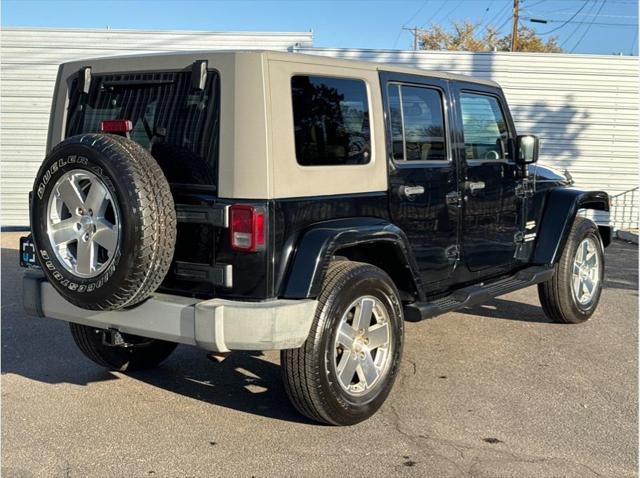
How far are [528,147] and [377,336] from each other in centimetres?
236

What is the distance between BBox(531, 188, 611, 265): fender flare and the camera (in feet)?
19.3

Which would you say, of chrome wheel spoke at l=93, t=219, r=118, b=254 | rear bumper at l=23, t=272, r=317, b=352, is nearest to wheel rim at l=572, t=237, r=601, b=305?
rear bumper at l=23, t=272, r=317, b=352

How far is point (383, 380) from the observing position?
4.16 m

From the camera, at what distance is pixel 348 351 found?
396cm

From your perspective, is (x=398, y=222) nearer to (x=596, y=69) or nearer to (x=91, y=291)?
(x=91, y=291)

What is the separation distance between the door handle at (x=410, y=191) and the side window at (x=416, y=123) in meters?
0.19

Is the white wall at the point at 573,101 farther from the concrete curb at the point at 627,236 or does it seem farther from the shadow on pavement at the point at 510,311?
the shadow on pavement at the point at 510,311

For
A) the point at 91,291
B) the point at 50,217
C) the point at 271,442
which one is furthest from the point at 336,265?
the point at 50,217

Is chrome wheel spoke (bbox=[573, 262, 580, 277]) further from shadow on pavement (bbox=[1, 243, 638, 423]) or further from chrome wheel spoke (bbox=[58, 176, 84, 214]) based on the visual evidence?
chrome wheel spoke (bbox=[58, 176, 84, 214])

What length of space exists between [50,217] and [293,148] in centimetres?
134

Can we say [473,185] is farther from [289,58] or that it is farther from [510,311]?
[510,311]

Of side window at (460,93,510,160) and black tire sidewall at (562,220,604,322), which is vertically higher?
side window at (460,93,510,160)

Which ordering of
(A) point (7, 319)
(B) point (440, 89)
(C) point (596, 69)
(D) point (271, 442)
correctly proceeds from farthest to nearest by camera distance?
(C) point (596, 69) < (A) point (7, 319) < (B) point (440, 89) < (D) point (271, 442)

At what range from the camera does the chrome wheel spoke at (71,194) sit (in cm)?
360
